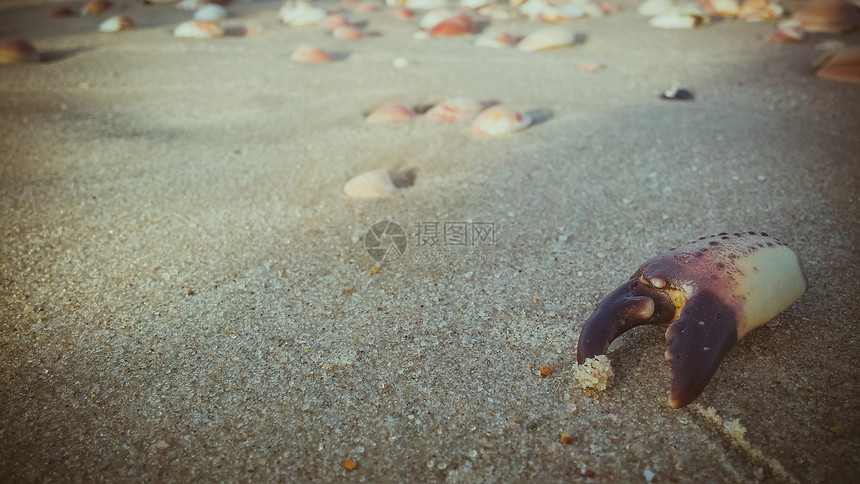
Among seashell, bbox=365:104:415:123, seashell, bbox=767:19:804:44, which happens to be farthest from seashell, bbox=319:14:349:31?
seashell, bbox=767:19:804:44

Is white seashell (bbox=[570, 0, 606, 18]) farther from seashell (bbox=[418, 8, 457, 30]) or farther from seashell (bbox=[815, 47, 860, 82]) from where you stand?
seashell (bbox=[815, 47, 860, 82])

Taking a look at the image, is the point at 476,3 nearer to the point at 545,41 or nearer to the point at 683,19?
the point at 545,41

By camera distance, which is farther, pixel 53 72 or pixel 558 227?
pixel 53 72

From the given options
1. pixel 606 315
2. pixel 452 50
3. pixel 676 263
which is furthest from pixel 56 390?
pixel 452 50

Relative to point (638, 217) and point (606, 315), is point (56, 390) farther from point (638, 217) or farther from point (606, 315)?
point (638, 217)

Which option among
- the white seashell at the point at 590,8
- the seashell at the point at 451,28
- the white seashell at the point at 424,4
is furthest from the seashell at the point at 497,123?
the white seashell at the point at 424,4
